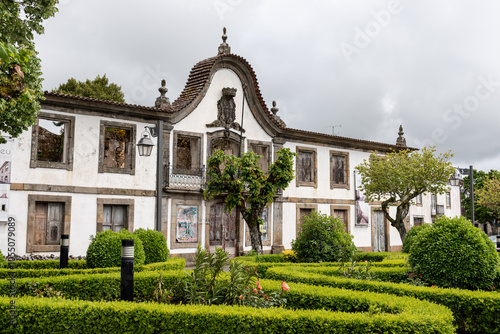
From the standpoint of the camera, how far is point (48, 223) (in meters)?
18.5

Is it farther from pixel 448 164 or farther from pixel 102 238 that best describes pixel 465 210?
pixel 102 238

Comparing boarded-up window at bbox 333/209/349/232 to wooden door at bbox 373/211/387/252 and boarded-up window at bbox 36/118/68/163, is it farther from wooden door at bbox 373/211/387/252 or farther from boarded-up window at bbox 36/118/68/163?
boarded-up window at bbox 36/118/68/163

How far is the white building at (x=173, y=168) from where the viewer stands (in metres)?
18.4

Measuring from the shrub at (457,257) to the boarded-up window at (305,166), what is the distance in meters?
15.4

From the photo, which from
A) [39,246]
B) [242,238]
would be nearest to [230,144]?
[242,238]

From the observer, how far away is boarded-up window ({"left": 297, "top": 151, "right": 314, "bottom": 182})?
26188 millimetres

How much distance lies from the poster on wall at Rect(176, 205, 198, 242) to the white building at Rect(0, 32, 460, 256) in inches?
1.8

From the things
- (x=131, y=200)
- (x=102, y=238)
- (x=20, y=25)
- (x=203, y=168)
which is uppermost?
(x=20, y=25)

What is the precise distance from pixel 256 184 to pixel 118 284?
342 inches

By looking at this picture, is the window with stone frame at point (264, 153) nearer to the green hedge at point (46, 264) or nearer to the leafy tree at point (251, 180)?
the leafy tree at point (251, 180)

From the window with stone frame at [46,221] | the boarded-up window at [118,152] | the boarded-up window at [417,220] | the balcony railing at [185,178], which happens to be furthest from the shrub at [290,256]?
the boarded-up window at [417,220]

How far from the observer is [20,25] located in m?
12.6

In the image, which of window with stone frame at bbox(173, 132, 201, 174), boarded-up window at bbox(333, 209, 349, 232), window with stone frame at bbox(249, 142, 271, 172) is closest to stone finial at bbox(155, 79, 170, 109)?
window with stone frame at bbox(173, 132, 201, 174)

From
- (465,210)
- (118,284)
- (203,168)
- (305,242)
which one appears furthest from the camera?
(465,210)
